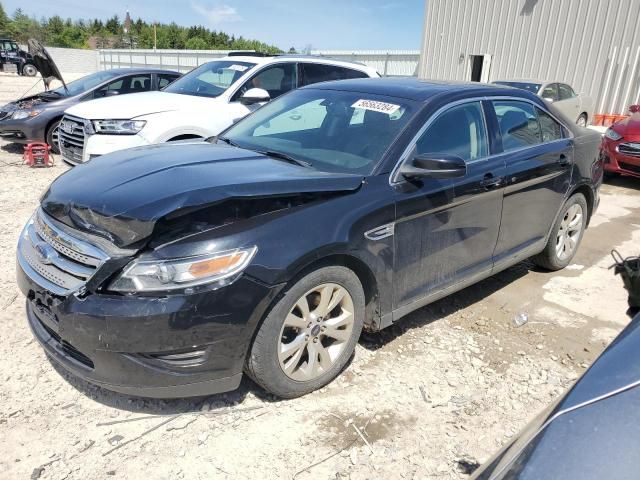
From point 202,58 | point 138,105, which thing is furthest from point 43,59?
point 202,58

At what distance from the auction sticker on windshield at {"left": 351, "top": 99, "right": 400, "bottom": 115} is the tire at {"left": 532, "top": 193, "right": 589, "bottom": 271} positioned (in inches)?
81.6

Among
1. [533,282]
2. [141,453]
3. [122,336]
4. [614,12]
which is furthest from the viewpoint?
[614,12]

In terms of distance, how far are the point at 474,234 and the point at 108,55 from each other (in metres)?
36.2

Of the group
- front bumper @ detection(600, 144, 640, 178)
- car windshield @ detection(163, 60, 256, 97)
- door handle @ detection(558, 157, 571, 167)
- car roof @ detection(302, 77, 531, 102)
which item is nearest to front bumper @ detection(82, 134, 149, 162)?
car windshield @ detection(163, 60, 256, 97)

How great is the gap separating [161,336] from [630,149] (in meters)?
8.39

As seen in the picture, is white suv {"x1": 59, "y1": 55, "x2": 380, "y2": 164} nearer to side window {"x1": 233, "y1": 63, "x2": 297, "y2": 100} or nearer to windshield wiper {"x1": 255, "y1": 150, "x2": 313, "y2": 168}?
side window {"x1": 233, "y1": 63, "x2": 297, "y2": 100}

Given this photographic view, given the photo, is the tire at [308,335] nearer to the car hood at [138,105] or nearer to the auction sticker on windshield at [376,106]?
the auction sticker on windshield at [376,106]

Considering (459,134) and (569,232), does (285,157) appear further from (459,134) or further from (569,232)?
(569,232)

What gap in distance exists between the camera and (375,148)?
312 cm

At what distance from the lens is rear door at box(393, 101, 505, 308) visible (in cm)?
307

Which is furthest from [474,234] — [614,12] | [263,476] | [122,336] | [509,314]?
[614,12]

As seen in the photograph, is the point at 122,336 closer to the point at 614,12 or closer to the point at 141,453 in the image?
the point at 141,453

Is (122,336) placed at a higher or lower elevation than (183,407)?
higher

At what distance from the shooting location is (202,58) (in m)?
26.8
